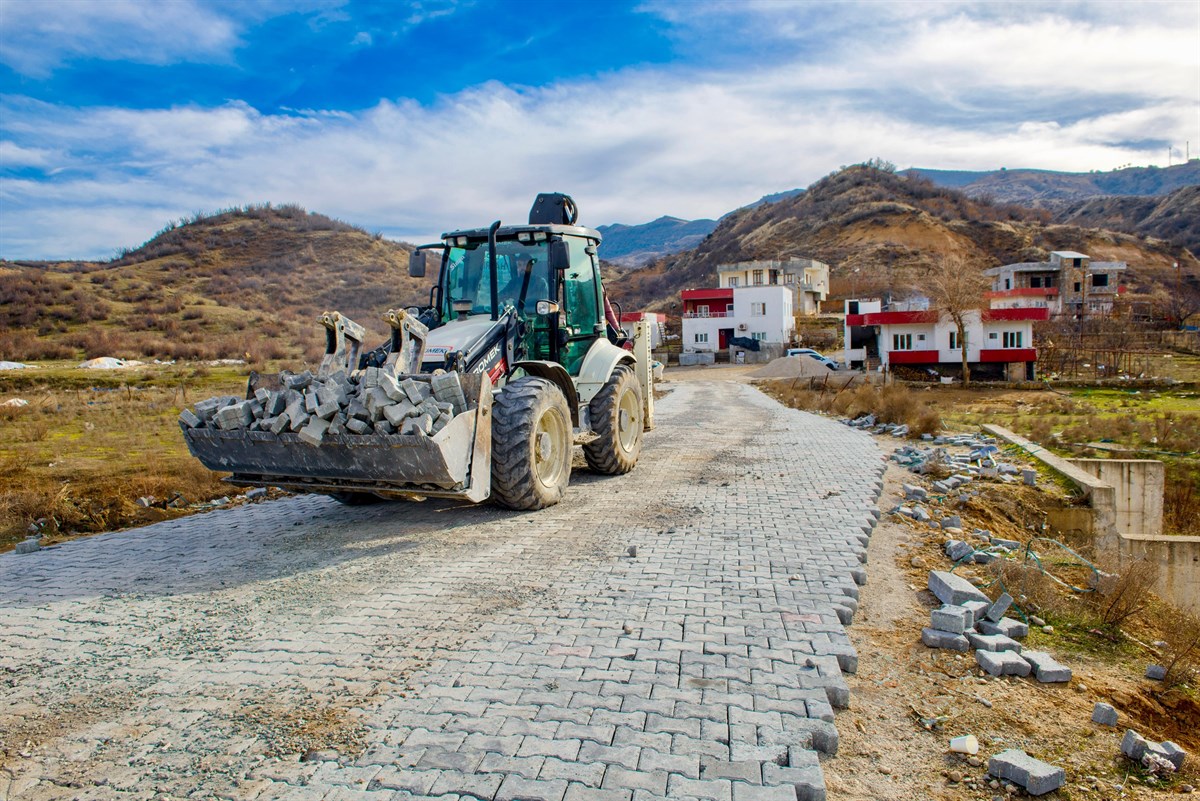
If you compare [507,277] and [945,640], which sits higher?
[507,277]

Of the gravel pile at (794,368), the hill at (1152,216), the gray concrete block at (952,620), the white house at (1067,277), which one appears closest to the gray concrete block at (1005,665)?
the gray concrete block at (952,620)

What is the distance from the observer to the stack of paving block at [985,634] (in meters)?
4.68

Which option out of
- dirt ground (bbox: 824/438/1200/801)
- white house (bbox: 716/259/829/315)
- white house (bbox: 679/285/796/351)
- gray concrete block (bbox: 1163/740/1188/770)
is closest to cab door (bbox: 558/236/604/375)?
dirt ground (bbox: 824/438/1200/801)

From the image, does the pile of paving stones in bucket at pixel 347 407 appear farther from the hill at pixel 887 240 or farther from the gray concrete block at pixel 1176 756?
the hill at pixel 887 240

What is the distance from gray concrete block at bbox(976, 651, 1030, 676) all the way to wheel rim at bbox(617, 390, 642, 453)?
592 centimetres

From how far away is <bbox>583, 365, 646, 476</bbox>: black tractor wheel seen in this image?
9.80 meters

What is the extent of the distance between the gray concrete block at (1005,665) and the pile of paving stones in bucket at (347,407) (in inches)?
164

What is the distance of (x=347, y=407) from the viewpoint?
21.9 feet

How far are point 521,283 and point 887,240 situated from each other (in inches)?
3475

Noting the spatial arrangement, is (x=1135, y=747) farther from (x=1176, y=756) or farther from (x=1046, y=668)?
(x=1046, y=668)

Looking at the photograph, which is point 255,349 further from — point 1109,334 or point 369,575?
point 1109,334

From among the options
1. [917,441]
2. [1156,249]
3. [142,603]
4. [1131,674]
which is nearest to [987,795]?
[1131,674]

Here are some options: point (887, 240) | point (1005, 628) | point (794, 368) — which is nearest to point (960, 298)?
point (794, 368)

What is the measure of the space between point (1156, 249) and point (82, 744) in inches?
4368
